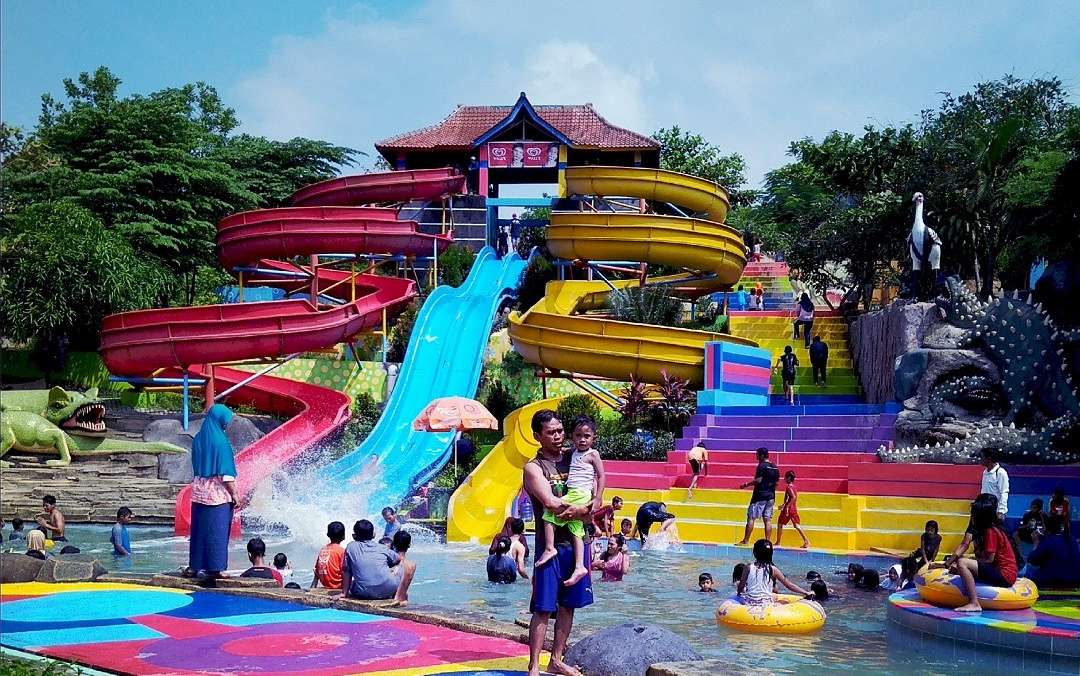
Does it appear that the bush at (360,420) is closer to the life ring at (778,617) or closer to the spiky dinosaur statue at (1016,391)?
the spiky dinosaur statue at (1016,391)

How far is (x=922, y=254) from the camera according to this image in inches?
852

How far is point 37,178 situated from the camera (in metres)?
32.9

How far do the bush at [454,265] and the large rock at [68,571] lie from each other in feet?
82.5

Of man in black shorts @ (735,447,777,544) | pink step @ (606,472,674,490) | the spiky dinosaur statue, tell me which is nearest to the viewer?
man in black shorts @ (735,447,777,544)

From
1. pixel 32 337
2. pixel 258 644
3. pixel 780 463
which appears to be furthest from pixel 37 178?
pixel 258 644

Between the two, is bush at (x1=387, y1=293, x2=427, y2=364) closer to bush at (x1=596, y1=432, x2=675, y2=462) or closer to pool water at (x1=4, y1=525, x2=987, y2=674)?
bush at (x1=596, y1=432, x2=675, y2=462)

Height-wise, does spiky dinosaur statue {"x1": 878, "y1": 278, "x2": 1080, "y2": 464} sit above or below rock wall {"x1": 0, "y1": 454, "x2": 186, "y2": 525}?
above

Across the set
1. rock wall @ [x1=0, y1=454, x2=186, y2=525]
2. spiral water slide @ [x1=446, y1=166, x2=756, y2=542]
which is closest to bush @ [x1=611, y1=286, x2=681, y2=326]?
spiral water slide @ [x1=446, y1=166, x2=756, y2=542]

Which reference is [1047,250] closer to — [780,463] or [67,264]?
[780,463]

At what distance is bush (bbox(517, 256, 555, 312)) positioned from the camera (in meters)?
34.5

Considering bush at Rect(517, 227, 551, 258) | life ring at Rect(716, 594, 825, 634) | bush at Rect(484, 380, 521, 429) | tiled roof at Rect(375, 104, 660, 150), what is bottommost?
life ring at Rect(716, 594, 825, 634)

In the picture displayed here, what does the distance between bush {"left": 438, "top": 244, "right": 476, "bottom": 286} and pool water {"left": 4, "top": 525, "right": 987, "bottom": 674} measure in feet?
58.4

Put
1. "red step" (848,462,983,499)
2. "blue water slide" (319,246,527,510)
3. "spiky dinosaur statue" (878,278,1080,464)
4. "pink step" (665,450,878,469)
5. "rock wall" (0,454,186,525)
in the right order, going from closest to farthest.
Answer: "red step" (848,462,983,499)
"spiky dinosaur statue" (878,278,1080,464)
"pink step" (665,450,878,469)
"rock wall" (0,454,186,525)
"blue water slide" (319,246,527,510)

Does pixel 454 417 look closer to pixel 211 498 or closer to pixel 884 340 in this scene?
pixel 884 340
